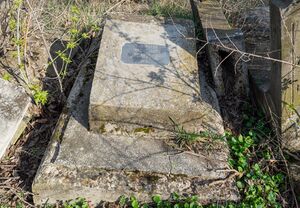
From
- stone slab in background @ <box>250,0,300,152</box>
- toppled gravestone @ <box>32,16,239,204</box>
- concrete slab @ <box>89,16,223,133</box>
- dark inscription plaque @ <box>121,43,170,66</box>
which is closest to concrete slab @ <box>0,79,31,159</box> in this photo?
toppled gravestone @ <box>32,16,239,204</box>

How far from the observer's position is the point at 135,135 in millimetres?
2928

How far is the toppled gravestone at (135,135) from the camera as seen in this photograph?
8.56ft

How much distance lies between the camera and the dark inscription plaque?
3.18 metres

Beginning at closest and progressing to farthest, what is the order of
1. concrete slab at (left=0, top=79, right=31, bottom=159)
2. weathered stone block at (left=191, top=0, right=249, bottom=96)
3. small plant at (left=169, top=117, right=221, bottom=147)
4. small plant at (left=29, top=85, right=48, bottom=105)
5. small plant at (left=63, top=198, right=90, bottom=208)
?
small plant at (left=63, top=198, right=90, bottom=208)
concrete slab at (left=0, top=79, right=31, bottom=159)
small plant at (left=169, top=117, right=221, bottom=147)
small plant at (left=29, top=85, right=48, bottom=105)
weathered stone block at (left=191, top=0, right=249, bottom=96)

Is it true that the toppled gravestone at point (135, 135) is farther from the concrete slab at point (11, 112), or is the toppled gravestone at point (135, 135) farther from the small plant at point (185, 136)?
the concrete slab at point (11, 112)

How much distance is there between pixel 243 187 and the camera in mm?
2750

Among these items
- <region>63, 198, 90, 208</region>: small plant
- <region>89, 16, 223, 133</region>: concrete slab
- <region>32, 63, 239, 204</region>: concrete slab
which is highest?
<region>89, 16, 223, 133</region>: concrete slab

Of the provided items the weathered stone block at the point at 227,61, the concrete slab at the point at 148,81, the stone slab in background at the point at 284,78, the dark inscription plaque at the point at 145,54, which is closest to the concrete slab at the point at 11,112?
the concrete slab at the point at 148,81

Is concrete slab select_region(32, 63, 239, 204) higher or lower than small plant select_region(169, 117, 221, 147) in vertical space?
lower

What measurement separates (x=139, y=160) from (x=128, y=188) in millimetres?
227

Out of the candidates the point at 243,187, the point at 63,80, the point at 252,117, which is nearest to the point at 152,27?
the point at 63,80

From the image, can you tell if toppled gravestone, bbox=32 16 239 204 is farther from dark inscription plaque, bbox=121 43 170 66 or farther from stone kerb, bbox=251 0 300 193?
stone kerb, bbox=251 0 300 193

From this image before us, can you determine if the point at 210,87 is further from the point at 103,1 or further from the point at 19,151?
the point at 103,1

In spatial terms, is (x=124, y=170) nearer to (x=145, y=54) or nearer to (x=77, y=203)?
(x=77, y=203)
